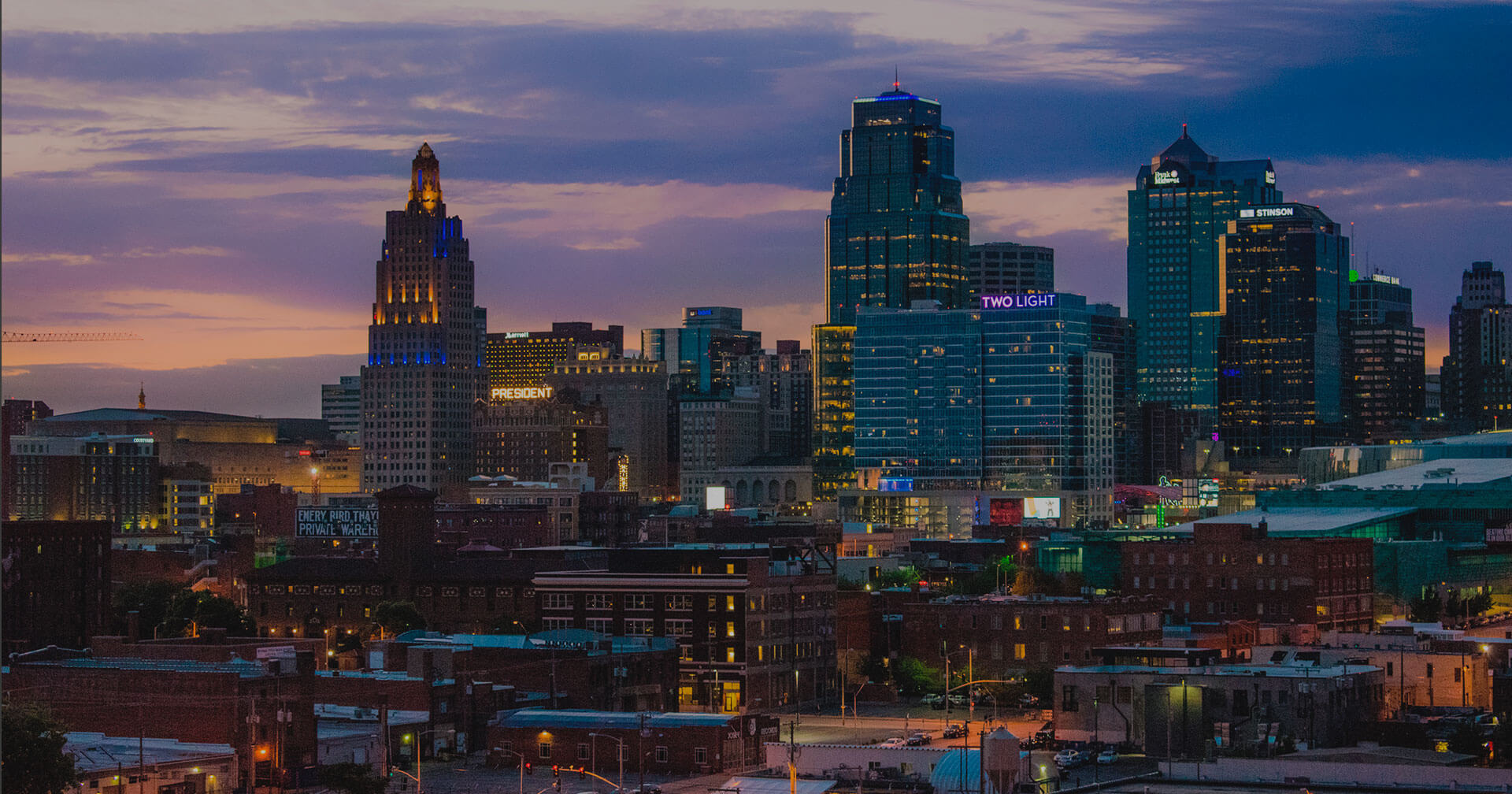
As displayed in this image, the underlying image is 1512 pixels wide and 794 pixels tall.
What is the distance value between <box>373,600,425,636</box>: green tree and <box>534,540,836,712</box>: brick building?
18.8 meters

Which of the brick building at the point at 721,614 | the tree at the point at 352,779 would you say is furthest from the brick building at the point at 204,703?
the brick building at the point at 721,614

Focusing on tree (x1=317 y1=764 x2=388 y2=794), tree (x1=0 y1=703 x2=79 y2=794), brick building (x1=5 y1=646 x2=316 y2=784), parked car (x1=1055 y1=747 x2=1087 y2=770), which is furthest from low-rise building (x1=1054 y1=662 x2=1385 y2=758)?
tree (x1=0 y1=703 x2=79 y2=794)

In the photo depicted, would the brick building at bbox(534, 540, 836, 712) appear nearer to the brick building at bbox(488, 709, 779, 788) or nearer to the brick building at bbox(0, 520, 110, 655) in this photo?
the brick building at bbox(488, 709, 779, 788)

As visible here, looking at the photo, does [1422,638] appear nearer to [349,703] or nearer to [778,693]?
[778,693]

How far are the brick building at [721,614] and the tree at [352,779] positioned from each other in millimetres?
47025

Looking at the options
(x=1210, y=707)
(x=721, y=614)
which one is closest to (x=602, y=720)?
(x=1210, y=707)

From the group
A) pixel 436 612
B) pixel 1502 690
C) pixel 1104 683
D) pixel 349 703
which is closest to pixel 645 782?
pixel 349 703

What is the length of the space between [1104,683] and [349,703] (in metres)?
42.7

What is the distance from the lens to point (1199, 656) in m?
138

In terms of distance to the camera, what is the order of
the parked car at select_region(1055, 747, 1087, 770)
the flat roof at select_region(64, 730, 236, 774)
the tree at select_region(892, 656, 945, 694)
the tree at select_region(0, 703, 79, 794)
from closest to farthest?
the tree at select_region(0, 703, 79, 794), the flat roof at select_region(64, 730, 236, 774), the parked car at select_region(1055, 747, 1087, 770), the tree at select_region(892, 656, 945, 694)

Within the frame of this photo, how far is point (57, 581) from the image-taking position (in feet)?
579

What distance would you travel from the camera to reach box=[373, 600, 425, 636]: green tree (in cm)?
18650

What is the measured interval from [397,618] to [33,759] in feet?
309

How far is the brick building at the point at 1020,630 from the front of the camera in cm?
16150
